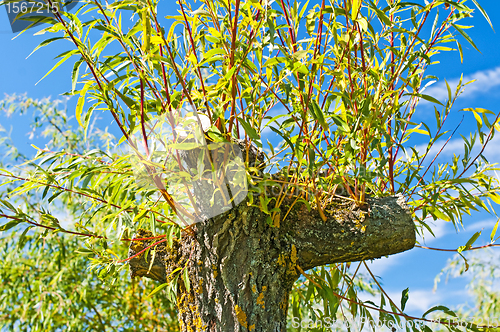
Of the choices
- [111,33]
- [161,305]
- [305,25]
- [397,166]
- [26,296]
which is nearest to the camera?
[111,33]

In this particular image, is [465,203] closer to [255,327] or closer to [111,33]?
[255,327]

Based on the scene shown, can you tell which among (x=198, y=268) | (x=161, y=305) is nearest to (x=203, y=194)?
(x=198, y=268)

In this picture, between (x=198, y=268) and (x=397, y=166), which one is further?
A: (x=397, y=166)

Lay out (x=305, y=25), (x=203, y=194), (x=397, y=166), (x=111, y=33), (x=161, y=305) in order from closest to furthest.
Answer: (x=111, y=33)
(x=305, y=25)
(x=203, y=194)
(x=397, y=166)
(x=161, y=305)

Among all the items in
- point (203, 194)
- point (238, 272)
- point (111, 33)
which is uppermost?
point (111, 33)

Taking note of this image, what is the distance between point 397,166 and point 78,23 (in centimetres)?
105

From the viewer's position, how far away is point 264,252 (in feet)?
3.01

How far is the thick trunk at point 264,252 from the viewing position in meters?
0.88

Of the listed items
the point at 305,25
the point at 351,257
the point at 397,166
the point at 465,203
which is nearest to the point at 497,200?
the point at 465,203

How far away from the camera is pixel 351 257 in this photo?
3.23ft

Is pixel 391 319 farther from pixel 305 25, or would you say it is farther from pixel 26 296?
pixel 26 296

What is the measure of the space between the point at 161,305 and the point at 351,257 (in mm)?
1984

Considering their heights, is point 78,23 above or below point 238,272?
above

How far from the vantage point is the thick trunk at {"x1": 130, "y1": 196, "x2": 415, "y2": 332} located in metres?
0.88
